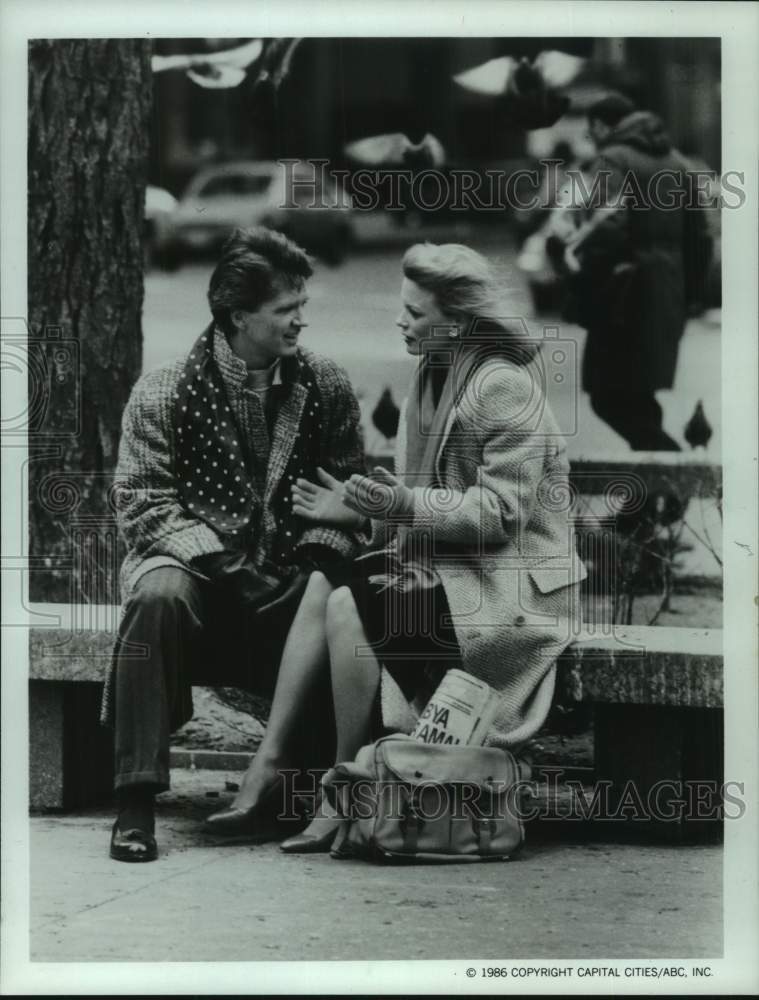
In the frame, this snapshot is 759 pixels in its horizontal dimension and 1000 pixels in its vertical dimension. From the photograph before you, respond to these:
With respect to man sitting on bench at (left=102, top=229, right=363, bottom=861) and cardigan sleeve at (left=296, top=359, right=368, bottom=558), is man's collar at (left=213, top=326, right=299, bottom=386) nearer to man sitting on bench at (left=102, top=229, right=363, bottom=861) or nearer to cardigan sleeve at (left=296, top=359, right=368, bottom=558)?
man sitting on bench at (left=102, top=229, right=363, bottom=861)

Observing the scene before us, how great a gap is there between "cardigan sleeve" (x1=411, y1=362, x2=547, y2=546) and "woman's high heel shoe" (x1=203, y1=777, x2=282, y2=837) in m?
0.99

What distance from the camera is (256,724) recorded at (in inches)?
262

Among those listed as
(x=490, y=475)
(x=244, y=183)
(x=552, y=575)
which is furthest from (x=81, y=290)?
(x=552, y=575)

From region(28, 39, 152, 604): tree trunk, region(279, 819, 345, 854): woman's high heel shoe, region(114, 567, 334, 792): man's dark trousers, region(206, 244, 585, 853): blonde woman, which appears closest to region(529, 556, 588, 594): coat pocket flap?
region(206, 244, 585, 853): blonde woman

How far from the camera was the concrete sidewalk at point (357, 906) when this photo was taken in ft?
19.9

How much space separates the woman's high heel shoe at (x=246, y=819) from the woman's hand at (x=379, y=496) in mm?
917

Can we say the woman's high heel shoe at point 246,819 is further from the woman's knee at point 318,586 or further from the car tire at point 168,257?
the car tire at point 168,257

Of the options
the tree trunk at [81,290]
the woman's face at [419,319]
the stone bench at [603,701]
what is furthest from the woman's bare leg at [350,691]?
the woman's face at [419,319]

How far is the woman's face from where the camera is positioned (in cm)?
639

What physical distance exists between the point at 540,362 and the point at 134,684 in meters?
1.66

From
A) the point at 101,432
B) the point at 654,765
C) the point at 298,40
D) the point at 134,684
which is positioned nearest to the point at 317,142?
the point at 298,40

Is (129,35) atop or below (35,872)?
atop

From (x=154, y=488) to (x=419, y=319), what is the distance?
1.01 meters

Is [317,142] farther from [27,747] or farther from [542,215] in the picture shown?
[27,747]
